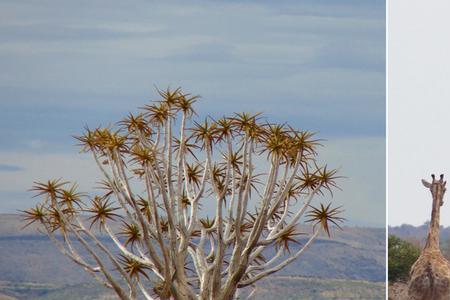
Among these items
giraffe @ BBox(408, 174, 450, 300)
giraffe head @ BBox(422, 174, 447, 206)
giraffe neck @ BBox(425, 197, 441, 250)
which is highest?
giraffe head @ BBox(422, 174, 447, 206)

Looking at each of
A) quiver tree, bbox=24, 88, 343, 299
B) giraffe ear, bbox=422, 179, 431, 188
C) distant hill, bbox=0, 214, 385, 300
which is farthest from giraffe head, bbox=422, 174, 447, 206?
distant hill, bbox=0, 214, 385, 300

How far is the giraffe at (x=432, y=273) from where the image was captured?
979 centimetres

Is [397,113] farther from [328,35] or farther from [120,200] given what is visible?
[120,200]

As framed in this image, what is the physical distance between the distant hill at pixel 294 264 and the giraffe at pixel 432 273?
9.66ft

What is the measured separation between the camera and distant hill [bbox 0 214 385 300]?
1296 centimetres

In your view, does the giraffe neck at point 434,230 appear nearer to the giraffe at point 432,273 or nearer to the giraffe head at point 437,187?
the giraffe at point 432,273

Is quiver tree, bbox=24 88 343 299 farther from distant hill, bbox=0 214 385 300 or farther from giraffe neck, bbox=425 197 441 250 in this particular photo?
distant hill, bbox=0 214 385 300

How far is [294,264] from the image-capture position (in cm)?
1442

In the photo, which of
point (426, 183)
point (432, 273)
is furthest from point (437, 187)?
point (432, 273)

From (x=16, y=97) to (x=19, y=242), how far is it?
1687 mm

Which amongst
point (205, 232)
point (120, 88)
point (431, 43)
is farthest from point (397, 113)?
point (205, 232)

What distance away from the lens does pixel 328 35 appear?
1373 cm

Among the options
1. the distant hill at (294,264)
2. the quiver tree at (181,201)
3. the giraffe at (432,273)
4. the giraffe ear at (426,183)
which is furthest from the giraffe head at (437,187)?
the distant hill at (294,264)

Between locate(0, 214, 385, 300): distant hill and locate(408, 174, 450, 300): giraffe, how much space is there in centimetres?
294
